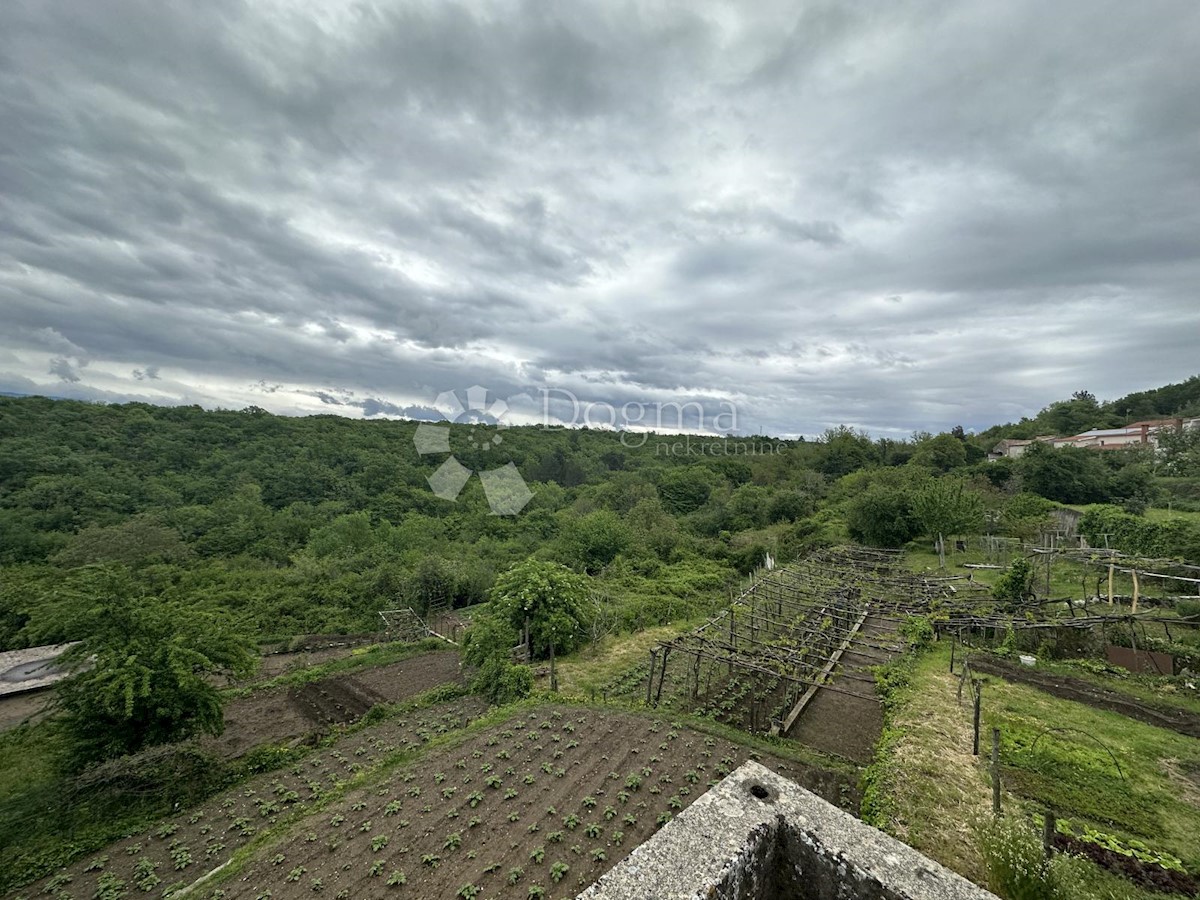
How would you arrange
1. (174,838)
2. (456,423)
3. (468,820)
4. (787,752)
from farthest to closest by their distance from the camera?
(456,423)
(787,752)
(174,838)
(468,820)

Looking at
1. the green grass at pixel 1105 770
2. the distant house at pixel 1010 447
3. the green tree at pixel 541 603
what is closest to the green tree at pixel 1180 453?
the distant house at pixel 1010 447

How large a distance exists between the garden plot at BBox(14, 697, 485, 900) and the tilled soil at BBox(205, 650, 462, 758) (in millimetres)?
2097

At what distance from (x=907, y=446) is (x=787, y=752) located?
58368 millimetres

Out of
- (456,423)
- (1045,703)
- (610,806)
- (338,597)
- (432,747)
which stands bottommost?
(338,597)

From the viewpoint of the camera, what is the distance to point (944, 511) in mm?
23328

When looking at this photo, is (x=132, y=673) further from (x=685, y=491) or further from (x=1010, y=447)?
(x=1010, y=447)

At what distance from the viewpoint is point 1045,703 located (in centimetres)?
947

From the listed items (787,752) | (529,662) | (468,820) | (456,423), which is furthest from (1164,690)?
(456,423)

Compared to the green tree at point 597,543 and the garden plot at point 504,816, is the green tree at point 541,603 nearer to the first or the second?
the garden plot at point 504,816

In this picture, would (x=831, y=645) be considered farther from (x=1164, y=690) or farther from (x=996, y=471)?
(x=996, y=471)

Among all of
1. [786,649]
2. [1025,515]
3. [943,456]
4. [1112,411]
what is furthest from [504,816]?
[1112,411]

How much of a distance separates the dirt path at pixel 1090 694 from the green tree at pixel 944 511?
1257 cm

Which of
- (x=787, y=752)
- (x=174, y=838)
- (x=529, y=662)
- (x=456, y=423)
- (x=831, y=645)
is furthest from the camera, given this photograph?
(x=456, y=423)

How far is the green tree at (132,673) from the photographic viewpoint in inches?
341
